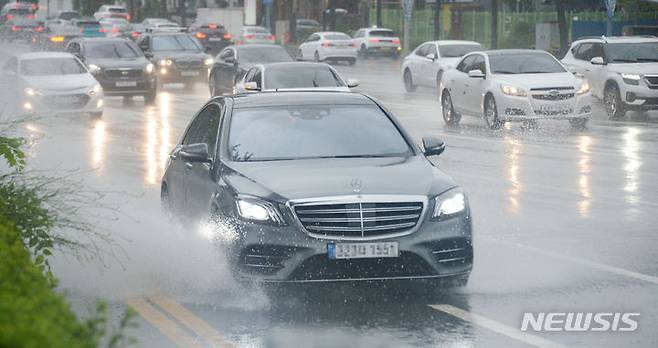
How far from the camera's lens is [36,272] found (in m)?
5.18

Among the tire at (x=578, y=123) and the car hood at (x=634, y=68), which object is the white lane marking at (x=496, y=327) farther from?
the car hood at (x=634, y=68)

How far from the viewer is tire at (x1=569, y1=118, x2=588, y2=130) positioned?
86.8 ft

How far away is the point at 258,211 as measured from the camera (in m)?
9.57

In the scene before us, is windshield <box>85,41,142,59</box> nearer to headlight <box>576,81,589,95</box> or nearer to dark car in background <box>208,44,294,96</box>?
dark car in background <box>208,44,294,96</box>

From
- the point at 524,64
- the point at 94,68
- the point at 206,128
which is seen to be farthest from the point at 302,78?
the point at 206,128

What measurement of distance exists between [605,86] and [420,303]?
69.8 feet

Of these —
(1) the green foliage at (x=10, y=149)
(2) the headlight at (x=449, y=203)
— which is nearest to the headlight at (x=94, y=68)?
(1) the green foliage at (x=10, y=149)

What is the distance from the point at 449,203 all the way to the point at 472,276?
1.03 m

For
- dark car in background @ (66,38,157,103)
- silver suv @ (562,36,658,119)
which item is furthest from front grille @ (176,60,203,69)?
silver suv @ (562,36,658,119)

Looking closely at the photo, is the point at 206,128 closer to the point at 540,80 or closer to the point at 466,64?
the point at 540,80

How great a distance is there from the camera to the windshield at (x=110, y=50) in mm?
37219

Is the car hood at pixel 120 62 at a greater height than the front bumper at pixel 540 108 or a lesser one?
greater

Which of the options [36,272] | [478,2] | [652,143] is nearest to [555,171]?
[652,143]

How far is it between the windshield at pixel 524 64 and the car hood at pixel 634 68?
276 centimetres
